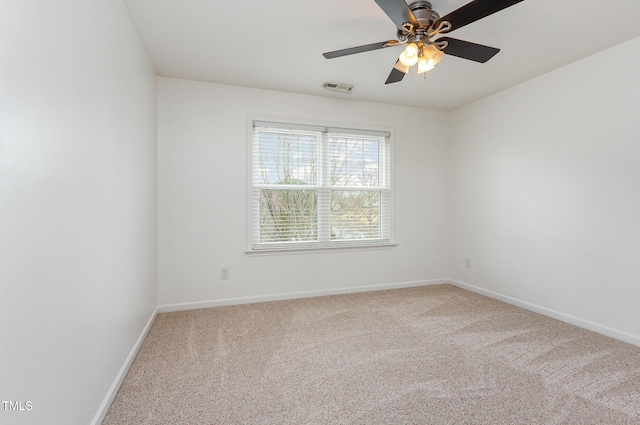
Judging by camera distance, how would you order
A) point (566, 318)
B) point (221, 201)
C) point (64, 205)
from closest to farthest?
point (64, 205), point (566, 318), point (221, 201)

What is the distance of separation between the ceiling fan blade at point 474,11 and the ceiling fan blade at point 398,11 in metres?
0.20

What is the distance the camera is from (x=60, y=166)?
121 cm

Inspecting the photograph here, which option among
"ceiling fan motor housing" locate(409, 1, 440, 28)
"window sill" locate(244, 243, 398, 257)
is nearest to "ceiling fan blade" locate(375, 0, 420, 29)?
"ceiling fan motor housing" locate(409, 1, 440, 28)

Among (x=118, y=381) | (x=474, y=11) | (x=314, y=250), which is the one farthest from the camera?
(x=314, y=250)

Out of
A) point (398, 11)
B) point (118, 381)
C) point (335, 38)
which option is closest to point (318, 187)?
point (335, 38)

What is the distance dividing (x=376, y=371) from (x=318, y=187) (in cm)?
228

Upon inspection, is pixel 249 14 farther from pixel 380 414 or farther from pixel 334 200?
pixel 380 414

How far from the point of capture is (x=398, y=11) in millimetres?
1720

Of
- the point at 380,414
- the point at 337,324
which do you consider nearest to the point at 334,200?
the point at 337,324

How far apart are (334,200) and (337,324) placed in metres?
1.62

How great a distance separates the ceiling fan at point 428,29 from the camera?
167 cm

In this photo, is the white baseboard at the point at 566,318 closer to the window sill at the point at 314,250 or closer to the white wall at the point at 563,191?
the white wall at the point at 563,191

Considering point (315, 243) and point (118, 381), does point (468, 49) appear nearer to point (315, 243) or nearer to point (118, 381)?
point (315, 243)

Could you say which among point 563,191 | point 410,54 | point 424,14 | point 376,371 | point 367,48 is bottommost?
point 376,371
